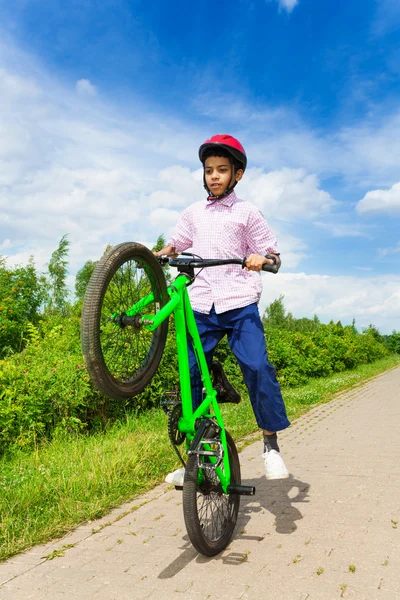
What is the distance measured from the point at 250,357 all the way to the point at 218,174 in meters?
1.20

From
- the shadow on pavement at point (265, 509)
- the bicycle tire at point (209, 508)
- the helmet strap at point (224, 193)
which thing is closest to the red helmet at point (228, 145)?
the helmet strap at point (224, 193)

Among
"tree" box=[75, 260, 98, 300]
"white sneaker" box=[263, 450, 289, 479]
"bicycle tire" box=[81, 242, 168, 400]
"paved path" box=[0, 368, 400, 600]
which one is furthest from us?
"tree" box=[75, 260, 98, 300]

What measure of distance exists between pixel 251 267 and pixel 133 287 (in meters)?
0.68

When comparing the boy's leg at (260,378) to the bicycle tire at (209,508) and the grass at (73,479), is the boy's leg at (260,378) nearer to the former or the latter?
the bicycle tire at (209,508)

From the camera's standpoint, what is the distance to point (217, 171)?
3738 mm

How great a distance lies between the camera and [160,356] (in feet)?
10.7

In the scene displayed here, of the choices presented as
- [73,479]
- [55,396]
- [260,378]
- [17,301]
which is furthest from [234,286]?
[17,301]

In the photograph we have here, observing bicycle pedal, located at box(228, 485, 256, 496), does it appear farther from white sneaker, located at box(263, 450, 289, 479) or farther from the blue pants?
the blue pants

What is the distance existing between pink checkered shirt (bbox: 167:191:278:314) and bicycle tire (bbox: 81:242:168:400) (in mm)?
491

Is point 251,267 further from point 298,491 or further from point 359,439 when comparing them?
point 359,439

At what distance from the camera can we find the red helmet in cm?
359

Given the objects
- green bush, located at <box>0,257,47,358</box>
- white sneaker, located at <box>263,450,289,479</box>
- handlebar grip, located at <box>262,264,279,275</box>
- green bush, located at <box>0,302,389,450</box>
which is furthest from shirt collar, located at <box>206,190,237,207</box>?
green bush, located at <box>0,257,47,358</box>

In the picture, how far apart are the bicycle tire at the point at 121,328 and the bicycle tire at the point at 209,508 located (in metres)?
0.57

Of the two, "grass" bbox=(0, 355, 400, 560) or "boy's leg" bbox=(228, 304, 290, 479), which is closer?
"boy's leg" bbox=(228, 304, 290, 479)
